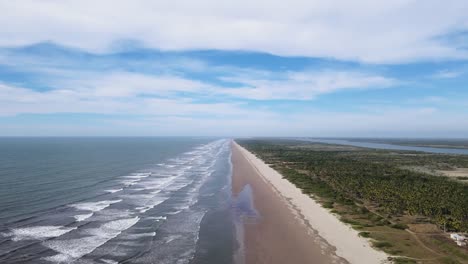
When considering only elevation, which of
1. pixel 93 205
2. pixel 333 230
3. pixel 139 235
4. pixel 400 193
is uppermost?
pixel 400 193

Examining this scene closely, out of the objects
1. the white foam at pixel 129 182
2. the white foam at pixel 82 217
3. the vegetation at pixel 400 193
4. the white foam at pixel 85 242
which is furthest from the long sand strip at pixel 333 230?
the white foam at pixel 129 182

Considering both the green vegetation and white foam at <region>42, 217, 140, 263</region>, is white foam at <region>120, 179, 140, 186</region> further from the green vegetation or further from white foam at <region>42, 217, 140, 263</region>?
the green vegetation

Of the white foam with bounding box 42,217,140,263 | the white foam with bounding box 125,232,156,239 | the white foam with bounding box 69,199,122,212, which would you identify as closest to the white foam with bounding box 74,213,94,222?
the white foam with bounding box 69,199,122,212

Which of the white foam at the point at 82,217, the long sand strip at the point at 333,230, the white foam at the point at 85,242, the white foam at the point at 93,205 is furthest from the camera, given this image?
the white foam at the point at 93,205

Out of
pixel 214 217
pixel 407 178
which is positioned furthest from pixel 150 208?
pixel 407 178

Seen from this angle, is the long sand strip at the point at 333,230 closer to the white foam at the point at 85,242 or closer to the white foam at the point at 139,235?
the white foam at the point at 139,235

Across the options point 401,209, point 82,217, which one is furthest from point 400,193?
point 82,217

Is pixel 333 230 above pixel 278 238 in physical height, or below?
above

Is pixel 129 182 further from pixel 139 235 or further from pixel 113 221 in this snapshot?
pixel 139 235
